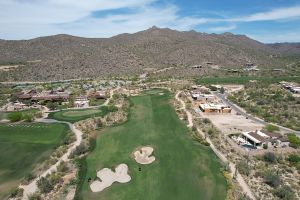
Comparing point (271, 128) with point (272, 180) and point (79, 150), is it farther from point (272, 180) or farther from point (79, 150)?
point (79, 150)

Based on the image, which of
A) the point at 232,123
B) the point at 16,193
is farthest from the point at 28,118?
the point at 232,123

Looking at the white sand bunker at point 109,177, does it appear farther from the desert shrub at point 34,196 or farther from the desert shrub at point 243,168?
the desert shrub at point 243,168

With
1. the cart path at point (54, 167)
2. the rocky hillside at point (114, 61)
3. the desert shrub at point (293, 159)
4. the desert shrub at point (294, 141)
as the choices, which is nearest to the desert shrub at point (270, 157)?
the desert shrub at point (293, 159)

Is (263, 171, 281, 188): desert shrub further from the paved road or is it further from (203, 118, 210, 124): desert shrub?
(203, 118, 210, 124): desert shrub

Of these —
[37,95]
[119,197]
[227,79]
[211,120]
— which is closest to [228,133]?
[211,120]

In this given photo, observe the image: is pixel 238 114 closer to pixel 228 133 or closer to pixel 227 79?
pixel 228 133

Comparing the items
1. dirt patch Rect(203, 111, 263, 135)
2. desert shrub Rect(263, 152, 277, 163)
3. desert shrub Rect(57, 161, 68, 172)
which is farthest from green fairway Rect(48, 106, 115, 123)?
desert shrub Rect(263, 152, 277, 163)

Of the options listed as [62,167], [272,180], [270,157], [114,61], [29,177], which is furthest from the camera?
[114,61]
